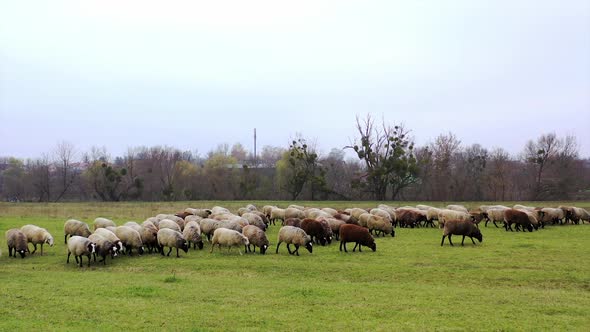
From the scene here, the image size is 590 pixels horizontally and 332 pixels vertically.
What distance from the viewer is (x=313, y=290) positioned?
13.1 m

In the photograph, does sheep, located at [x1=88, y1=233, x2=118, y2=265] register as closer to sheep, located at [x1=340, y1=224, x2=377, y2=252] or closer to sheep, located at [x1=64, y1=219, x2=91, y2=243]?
sheep, located at [x1=64, y1=219, x2=91, y2=243]

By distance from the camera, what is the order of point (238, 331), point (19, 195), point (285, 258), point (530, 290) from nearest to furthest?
point (238, 331)
point (530, 290)
point (285, 258)
point (19, 195)

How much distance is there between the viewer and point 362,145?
75125 mm

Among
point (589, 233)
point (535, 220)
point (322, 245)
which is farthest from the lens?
point (535, 220)

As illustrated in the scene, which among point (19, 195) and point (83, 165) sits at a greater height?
point (83, 165)

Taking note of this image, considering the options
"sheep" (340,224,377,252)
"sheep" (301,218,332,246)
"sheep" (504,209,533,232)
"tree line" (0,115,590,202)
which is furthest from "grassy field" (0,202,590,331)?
"tree line" (0,115,590,202)

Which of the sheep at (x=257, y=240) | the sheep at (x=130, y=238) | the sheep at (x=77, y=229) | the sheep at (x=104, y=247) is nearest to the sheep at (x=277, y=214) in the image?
the sheep at (x=257, y=240)

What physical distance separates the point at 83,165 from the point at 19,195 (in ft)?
46.8

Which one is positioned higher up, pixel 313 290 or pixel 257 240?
pixel 257 240

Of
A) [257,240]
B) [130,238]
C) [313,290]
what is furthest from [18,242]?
[313,290]

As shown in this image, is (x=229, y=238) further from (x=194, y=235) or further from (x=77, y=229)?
(x=77, y=229)

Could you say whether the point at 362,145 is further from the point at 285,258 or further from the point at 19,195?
the point at 19,195

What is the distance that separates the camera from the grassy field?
33.2ft

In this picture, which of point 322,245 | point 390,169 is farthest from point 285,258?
point 390,169
